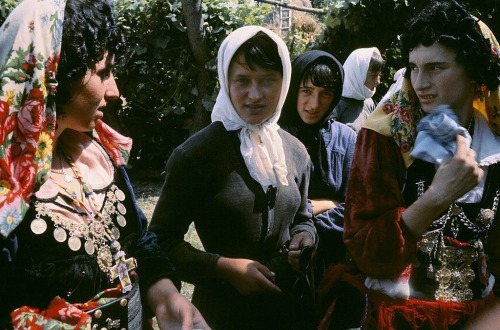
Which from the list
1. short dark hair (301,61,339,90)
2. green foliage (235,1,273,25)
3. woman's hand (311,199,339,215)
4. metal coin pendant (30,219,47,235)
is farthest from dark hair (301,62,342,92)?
green foliage (235,1,273,25)

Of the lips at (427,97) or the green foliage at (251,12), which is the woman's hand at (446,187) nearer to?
the lips at (427,97)

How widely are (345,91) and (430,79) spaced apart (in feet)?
9.09

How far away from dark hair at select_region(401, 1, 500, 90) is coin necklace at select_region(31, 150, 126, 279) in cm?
124

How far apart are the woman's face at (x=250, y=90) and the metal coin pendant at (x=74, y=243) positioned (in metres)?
0.94

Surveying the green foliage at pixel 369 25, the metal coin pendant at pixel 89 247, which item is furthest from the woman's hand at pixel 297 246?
the green foliage at pixel 369 25

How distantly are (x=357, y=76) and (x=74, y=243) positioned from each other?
3.74m

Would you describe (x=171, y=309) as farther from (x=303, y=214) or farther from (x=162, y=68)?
(x=162, y=68)

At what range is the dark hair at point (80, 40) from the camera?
1.52m

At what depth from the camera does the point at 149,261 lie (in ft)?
6.11

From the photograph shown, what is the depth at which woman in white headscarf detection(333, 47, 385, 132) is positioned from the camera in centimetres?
438

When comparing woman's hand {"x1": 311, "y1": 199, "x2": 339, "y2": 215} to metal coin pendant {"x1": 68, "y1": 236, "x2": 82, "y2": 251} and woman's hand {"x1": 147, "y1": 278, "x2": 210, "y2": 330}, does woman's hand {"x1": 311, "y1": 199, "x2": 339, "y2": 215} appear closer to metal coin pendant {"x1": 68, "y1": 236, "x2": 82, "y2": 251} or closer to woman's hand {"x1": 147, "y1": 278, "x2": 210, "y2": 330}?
woman's hand {"x1": 147, "y1": 278, "x2": 210, "y2": 330}

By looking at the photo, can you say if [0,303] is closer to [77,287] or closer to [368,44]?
[77,287]

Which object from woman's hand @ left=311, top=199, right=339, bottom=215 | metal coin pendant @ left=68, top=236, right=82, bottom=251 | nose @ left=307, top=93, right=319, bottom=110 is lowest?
woman's hand @ left=311, top=199, right=339, bottom=215

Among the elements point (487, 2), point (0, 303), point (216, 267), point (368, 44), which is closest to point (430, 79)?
point (216, 267)
